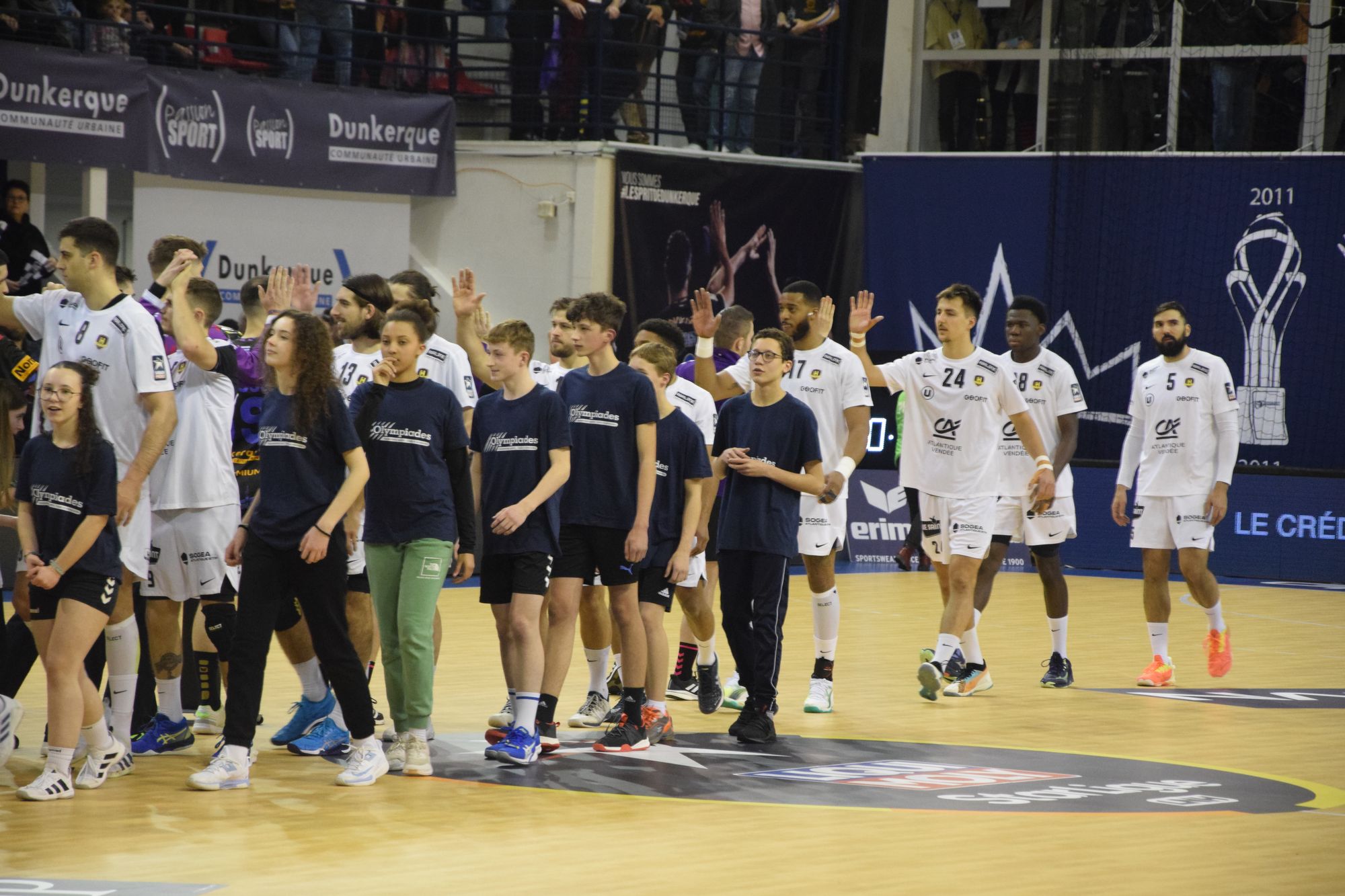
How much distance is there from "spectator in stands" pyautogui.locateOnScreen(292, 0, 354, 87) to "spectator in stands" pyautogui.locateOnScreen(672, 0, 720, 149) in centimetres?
377

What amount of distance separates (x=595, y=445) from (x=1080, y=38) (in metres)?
13.7

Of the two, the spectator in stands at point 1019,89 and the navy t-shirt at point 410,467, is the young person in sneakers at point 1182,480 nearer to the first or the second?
the navy t-shirt at point 410,467

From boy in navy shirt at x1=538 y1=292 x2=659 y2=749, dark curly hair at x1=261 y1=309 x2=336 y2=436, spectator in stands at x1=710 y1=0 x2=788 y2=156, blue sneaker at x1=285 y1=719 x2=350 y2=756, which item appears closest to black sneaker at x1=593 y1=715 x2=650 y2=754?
boy in navy shirt at x1=538 y1=292 x2=659 y2=749

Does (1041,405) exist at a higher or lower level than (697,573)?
higher

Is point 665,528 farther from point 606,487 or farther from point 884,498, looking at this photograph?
point 884,498

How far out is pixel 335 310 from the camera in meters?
8.70

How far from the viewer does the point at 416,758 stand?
752 cm

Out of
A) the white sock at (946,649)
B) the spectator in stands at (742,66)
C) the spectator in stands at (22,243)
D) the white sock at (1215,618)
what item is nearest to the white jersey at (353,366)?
the white sock at (946,649)

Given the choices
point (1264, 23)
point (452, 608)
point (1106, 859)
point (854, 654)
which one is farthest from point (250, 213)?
point (1106, 859)

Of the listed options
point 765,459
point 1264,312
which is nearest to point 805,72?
point 1264,312

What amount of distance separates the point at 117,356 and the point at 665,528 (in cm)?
262

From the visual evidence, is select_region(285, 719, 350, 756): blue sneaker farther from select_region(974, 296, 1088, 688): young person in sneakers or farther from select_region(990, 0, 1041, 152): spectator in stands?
select_region(990, 0, 1041, 152): spectator in stands

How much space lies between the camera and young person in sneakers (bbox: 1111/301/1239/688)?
10906 mm

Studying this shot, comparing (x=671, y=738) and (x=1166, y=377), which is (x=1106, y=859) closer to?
(x=671, y=738)
